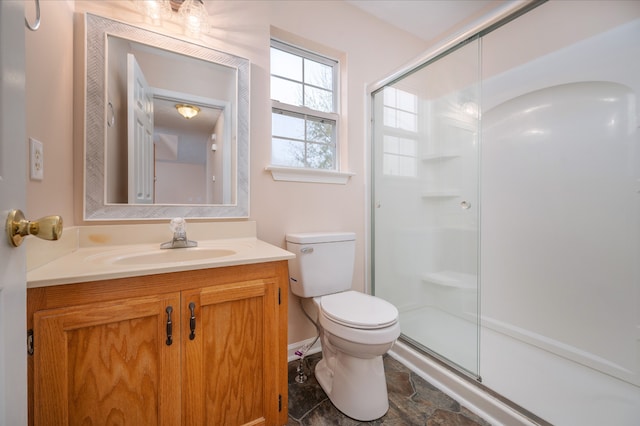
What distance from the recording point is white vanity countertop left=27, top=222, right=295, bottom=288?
77 cm

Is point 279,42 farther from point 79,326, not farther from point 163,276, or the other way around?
point 79,326

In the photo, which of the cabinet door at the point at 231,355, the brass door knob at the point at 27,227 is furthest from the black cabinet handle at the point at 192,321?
the brass door knob at the point at 27,227

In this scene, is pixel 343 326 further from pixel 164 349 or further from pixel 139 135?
pixel 139 135

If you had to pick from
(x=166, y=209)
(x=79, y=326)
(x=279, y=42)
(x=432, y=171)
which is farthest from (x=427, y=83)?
(x=79, y=326)

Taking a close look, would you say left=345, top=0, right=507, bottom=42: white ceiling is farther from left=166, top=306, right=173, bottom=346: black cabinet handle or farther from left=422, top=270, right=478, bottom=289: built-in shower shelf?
left=166, top=306, right=173, bottom=346: black cabinet handle

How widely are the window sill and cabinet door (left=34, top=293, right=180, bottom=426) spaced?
915 mm

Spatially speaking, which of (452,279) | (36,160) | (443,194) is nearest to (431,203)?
(443,194)

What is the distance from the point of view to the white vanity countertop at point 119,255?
0.77 meters

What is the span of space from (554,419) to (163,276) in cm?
175

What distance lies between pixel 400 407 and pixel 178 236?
136 centimetres

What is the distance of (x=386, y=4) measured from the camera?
1872mm

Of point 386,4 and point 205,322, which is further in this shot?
point 386,4

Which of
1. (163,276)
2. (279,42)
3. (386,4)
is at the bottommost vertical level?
(163,276)

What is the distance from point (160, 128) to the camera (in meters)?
1.34
